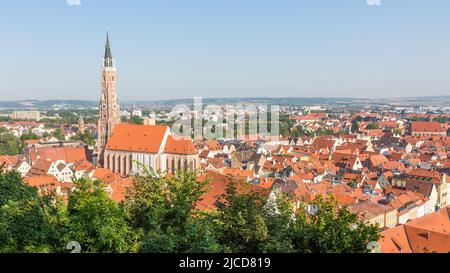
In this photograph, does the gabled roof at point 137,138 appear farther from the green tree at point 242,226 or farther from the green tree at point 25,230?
the green tree at point 25,230

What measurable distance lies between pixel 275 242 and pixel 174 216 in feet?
8.94

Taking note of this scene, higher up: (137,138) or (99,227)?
(99,227)

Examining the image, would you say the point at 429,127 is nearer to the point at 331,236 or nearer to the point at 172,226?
the point at 331,236

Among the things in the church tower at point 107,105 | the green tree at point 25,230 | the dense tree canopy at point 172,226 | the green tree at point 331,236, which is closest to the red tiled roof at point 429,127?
the church tower at point 107,105

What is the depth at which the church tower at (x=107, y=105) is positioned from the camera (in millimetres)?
54094

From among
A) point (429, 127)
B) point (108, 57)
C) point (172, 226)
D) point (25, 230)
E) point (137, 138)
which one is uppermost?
point (108, 57)

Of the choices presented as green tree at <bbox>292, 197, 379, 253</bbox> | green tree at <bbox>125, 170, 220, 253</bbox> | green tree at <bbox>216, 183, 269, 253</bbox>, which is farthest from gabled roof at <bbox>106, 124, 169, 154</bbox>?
green tree at <bbox>292, 197, 379, 253</bbox>

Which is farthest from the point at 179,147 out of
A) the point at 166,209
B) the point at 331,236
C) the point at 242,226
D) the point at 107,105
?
the point at 331,236

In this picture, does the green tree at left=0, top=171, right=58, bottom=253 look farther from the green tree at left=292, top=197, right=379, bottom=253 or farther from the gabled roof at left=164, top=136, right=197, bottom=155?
the gabled roof at left=164, top=136, right=197, bottom=155

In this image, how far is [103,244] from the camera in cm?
789

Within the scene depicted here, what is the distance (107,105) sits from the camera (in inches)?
2141
